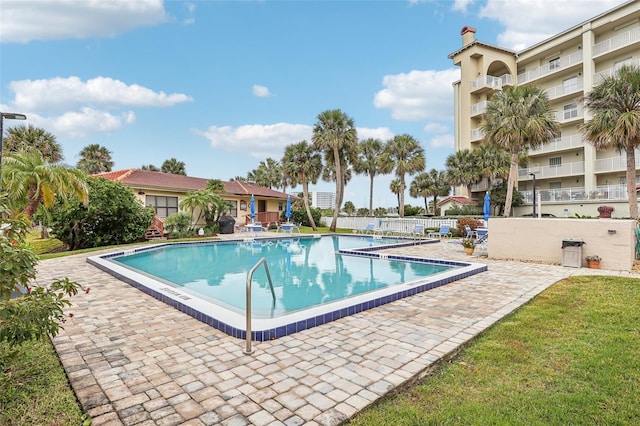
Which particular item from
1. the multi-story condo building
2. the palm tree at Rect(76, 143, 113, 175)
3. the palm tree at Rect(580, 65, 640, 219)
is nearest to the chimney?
the multi-story condo building

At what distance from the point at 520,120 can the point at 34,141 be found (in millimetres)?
29007

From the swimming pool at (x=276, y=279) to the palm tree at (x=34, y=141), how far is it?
12171 millimetres

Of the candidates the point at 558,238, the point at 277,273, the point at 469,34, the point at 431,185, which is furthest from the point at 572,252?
the point at 469,34

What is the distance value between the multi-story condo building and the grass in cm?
1914

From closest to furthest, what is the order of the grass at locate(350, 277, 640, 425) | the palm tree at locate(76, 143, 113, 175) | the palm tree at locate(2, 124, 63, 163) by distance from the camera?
the grass at locate(350, 277, 640, 425) → the palm tree at locate(2, 124, 63, 163) → the palm tree at locate(76, 143, 113, 175)

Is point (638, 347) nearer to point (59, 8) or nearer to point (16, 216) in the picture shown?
point (16, 216)

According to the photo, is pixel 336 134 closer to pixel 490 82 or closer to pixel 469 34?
pixel 490 82

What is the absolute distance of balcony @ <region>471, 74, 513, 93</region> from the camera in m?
31.8

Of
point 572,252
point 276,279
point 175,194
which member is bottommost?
point 276,279

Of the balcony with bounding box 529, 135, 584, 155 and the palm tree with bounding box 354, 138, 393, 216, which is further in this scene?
the palm tree with bounding box 354, 138, 393, 216

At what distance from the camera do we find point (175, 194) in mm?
23953

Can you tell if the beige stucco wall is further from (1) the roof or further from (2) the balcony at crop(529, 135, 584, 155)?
(2) the balcony at crop(529, 135, 584, 155)

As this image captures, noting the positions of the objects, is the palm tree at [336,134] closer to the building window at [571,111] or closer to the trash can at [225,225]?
the trash can at [225,225]

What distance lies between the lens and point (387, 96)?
96.8 feet
